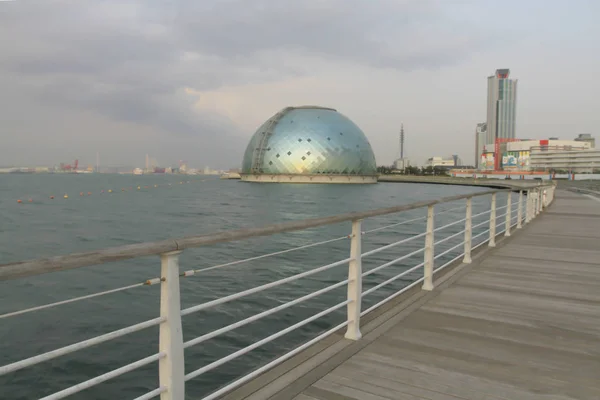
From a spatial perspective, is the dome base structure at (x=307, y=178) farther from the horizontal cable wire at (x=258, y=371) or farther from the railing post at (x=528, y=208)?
the horizontal cable wire at (x=258, y=371)

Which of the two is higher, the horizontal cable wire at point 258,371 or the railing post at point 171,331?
the railing post at point 171,331

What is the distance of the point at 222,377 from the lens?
4285 millimetres

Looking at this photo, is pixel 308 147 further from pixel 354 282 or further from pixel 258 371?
pixel 258 371

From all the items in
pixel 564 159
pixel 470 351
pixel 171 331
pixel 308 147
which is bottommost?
pixel 470 351

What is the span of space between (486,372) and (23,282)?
8.05 metres

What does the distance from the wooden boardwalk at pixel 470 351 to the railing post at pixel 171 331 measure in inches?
18.7

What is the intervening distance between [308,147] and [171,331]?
2918 inches

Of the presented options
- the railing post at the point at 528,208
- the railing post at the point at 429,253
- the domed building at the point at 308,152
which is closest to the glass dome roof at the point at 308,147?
the domed building at the point at 308,152

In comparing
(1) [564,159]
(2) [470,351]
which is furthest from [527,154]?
(2) [470,351]

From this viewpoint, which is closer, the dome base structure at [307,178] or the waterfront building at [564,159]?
the dome base structure at [307,178]

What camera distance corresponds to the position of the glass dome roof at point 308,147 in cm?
7500

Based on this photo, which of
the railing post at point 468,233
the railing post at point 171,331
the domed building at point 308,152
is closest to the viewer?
the railing post at point 171,331

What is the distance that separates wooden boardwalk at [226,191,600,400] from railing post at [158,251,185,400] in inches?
18.7

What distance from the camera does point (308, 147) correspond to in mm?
75438
